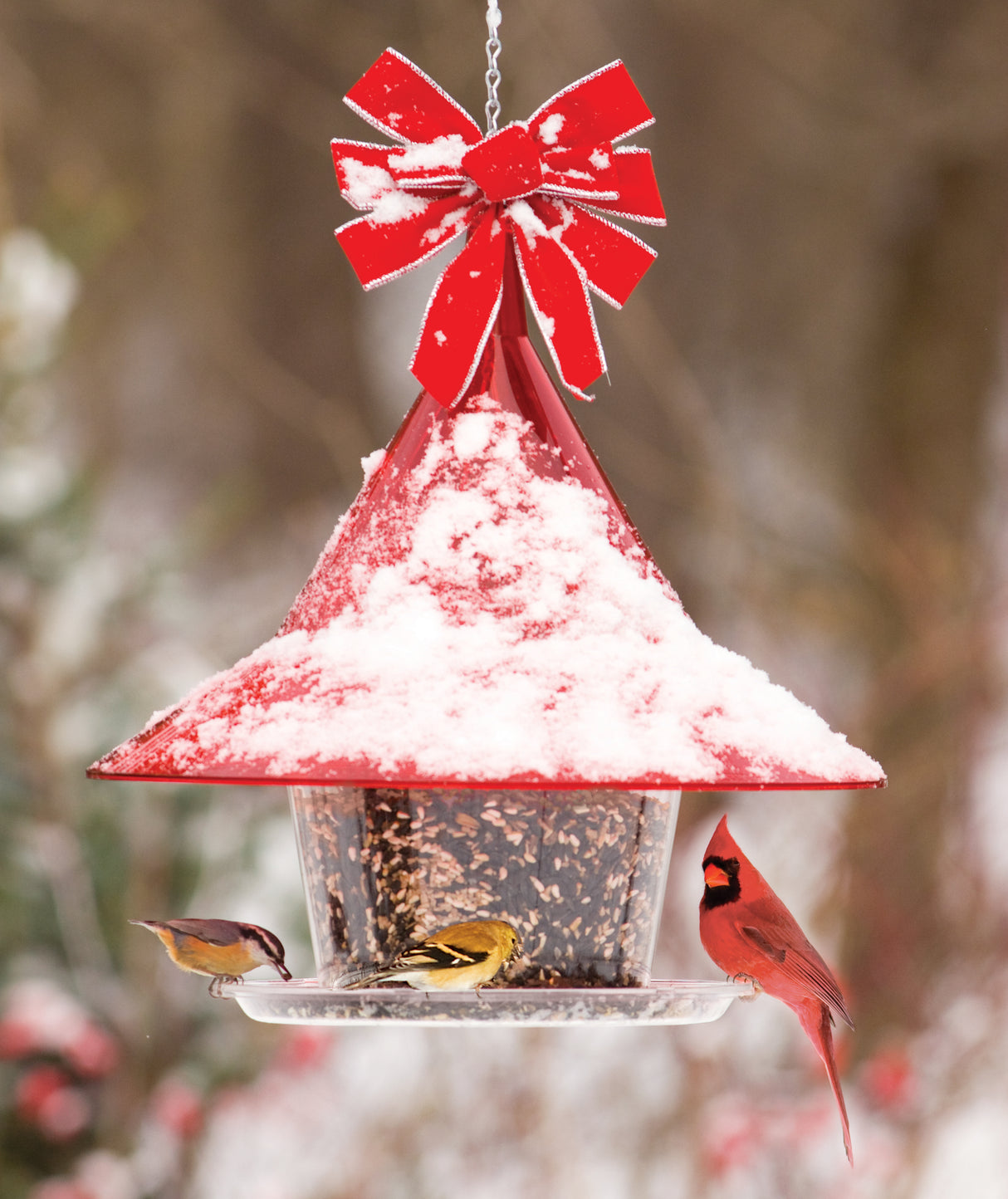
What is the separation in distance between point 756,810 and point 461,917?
13.1 ft

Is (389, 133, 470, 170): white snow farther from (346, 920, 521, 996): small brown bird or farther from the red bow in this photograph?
(346, 920, 521, 996): small brown bird

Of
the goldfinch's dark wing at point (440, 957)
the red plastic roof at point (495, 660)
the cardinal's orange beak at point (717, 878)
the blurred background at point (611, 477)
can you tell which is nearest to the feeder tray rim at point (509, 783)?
the red plastic roof at point (495, 660)

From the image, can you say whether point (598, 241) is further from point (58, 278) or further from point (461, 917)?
point (58, 278)

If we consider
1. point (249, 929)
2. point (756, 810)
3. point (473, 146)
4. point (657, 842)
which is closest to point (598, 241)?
point (473, 146)

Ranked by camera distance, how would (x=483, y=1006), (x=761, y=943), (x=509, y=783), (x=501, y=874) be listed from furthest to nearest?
(x=761, y=943) → (x=501, y=874) → (x=483, y=1006) → (x=509, y=783)

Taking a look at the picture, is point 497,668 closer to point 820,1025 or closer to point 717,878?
point 717,878

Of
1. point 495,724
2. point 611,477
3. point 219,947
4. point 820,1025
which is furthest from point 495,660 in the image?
point 611,477

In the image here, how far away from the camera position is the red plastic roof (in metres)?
1.81

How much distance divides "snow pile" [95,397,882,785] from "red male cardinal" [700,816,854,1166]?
0.35 meters

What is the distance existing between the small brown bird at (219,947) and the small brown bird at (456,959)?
0.26 metres

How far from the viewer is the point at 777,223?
8.14m

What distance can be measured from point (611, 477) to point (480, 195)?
14.8 feet

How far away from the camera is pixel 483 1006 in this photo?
2.04 meters

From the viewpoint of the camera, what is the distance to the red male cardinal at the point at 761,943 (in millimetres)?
2322
